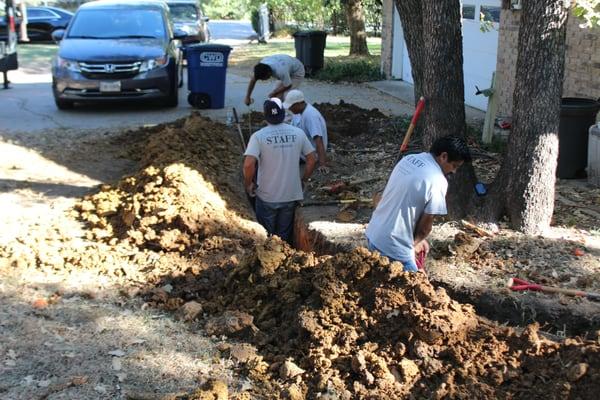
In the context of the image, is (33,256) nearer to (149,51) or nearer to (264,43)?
(149,51)

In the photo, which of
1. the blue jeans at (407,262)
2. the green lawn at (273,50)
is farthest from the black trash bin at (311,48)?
the blue jeans at (407,262)

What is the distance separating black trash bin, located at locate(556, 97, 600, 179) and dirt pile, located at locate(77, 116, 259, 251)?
4033 mm

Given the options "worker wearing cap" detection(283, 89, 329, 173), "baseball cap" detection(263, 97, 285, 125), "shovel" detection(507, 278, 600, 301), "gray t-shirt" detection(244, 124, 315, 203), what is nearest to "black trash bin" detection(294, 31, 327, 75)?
"worker wearing cap" detection(283, 89, 329, 173)

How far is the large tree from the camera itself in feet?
21.7

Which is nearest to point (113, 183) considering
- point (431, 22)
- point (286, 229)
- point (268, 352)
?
point (286, 229)

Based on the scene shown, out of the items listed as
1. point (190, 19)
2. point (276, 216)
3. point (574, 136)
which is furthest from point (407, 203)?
point (190, 19)

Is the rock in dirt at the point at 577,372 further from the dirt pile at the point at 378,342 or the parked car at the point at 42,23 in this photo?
the parked car at the point at 42,23

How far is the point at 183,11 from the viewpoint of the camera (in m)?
24.4

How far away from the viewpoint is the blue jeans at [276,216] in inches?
299

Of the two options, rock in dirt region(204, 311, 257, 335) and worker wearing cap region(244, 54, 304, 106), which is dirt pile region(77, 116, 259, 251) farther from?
rock in dirt region(204, 311, 257, 335)

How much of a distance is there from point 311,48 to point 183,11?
6.68 m

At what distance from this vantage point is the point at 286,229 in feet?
25.9

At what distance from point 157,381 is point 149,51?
10.1 meters

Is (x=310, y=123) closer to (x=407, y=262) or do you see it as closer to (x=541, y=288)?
(x=407, y=262)
